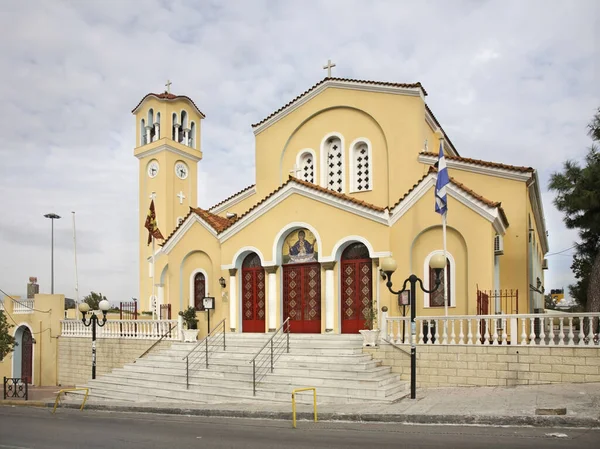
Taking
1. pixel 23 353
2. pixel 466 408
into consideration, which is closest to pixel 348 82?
pixel 466 408

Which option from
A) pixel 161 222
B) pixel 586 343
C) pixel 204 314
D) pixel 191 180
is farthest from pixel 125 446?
pixel 191 180

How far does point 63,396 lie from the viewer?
2014cm

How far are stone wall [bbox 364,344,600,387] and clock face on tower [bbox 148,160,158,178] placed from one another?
22.4 meters

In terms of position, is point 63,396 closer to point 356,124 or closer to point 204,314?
point 204,314

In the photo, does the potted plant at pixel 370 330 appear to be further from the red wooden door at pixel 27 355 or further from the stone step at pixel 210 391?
the red wooden door at pixel 27 355

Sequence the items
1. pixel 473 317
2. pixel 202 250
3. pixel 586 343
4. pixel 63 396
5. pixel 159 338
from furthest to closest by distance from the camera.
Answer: pixel 202 250, pixel 159 338, pixel 63 396, pixel 473 317, pixel 586 343

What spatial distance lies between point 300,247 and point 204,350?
186 inches

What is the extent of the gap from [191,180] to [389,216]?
2043 centimetres

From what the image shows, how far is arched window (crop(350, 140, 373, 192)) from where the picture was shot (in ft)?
73.0

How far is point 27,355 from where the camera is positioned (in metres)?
27.1

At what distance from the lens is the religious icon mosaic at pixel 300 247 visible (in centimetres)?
2058

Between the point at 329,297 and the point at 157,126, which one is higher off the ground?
the point at 157,126

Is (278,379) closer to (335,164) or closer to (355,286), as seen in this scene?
(355,286)

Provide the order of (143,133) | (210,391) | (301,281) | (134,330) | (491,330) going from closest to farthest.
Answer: (491,330) < (210,391) < (301,281) < (134,330) < (143,133)
